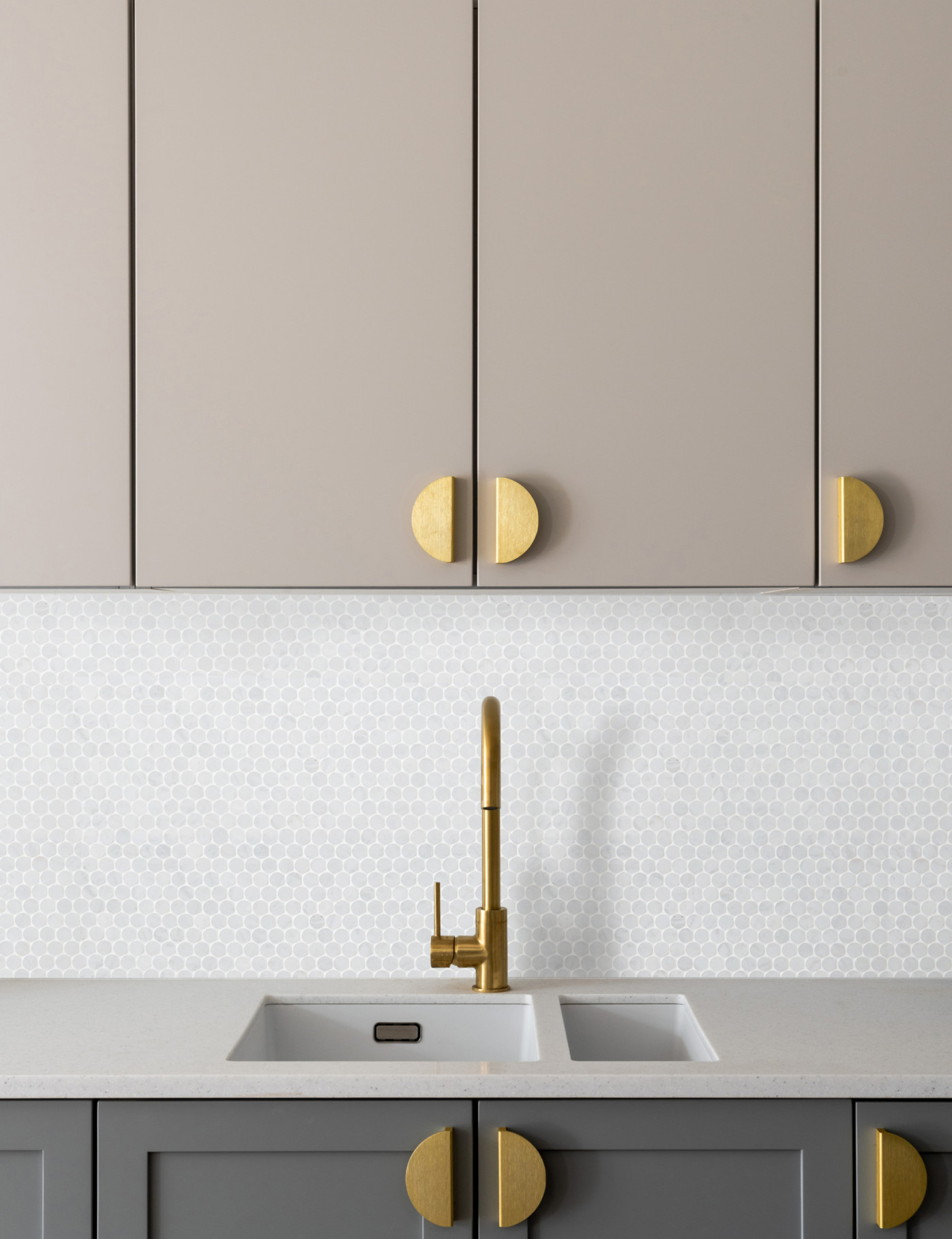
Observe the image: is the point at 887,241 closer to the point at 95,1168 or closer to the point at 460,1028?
the point at 460,1028

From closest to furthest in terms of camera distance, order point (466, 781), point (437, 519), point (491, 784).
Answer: point (437, 519)
point (491, 784)
point (466, 781)

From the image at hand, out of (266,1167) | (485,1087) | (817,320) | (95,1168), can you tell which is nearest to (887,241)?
(817,320)

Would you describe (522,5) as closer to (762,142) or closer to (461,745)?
(762,142)

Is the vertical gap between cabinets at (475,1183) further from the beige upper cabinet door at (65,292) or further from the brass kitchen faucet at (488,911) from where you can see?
the beige upper cabinet door at (65,292)

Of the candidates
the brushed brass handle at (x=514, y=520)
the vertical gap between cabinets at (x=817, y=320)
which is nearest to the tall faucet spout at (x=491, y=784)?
the brushed brass handle at (x=514, y=520)

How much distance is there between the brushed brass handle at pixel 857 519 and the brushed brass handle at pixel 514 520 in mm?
406

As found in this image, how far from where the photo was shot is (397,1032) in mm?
1577

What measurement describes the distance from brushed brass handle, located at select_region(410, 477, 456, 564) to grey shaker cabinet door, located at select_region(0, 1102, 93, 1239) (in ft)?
2.62

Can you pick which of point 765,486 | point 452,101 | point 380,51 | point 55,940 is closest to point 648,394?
point 765,486

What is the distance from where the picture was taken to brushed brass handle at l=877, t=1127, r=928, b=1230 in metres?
1.21

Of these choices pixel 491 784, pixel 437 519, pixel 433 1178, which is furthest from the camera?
pixel 491 784

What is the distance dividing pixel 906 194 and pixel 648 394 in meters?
0.43

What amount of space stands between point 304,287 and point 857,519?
797 millimetres

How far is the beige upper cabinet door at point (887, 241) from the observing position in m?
1.36
